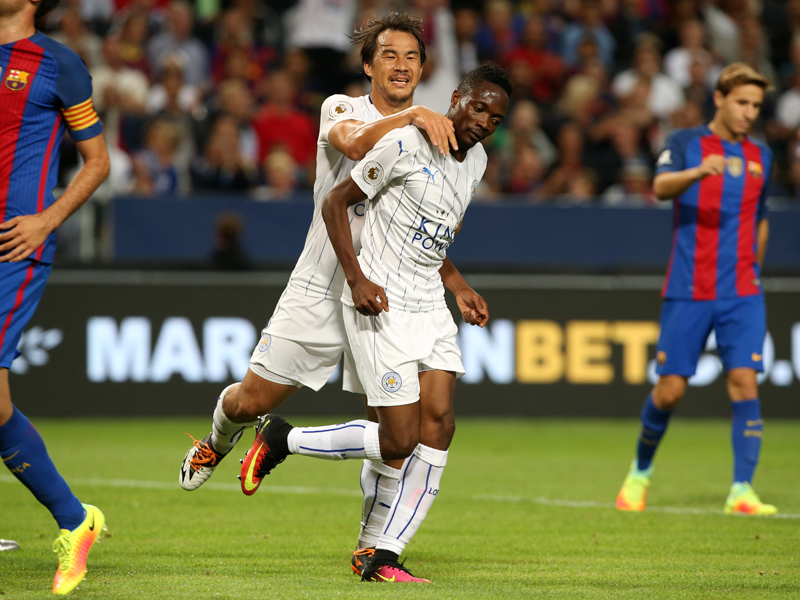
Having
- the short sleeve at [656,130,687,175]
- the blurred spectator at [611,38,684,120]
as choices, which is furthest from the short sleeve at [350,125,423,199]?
the blurred spectator at [611,38,684,120]

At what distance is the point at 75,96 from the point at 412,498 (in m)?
Result: 2.09

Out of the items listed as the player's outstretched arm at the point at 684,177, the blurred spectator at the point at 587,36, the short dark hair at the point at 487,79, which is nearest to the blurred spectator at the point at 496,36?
the blurred spectator at the point at 587,36

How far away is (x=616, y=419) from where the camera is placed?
450 inches

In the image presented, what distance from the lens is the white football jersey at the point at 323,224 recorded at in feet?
15.9

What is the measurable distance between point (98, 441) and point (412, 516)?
5913 millimetres

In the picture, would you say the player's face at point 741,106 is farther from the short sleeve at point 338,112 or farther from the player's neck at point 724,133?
the short sleeve at point 338,112

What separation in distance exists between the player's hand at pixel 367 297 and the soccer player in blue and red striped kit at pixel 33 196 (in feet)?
3.65

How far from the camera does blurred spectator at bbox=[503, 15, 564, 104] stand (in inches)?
590

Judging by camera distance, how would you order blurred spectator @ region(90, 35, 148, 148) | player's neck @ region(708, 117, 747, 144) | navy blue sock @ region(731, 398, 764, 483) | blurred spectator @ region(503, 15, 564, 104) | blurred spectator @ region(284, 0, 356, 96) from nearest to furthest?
navy blue sock @ region(731, 398, 764, 483)
player's neck @ region(708, 117, 747, 144)
blurred spectator @ region(90, 35, 148, 148)
blurred spectator @ region(284, 0, 356, 96)
blurred spectator @ region(503, 15, 564, 104)

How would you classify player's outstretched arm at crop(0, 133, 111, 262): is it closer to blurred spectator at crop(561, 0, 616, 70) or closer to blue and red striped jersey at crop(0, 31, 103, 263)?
blue and red striped jersey at crop(0, 31, 103, 263)

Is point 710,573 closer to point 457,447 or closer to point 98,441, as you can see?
point 457,447

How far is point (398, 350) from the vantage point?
448 cm

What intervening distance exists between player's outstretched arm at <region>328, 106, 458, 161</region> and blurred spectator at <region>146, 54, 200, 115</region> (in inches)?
331

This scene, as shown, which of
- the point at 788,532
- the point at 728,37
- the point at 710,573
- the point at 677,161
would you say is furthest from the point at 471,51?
the point at 710,573
